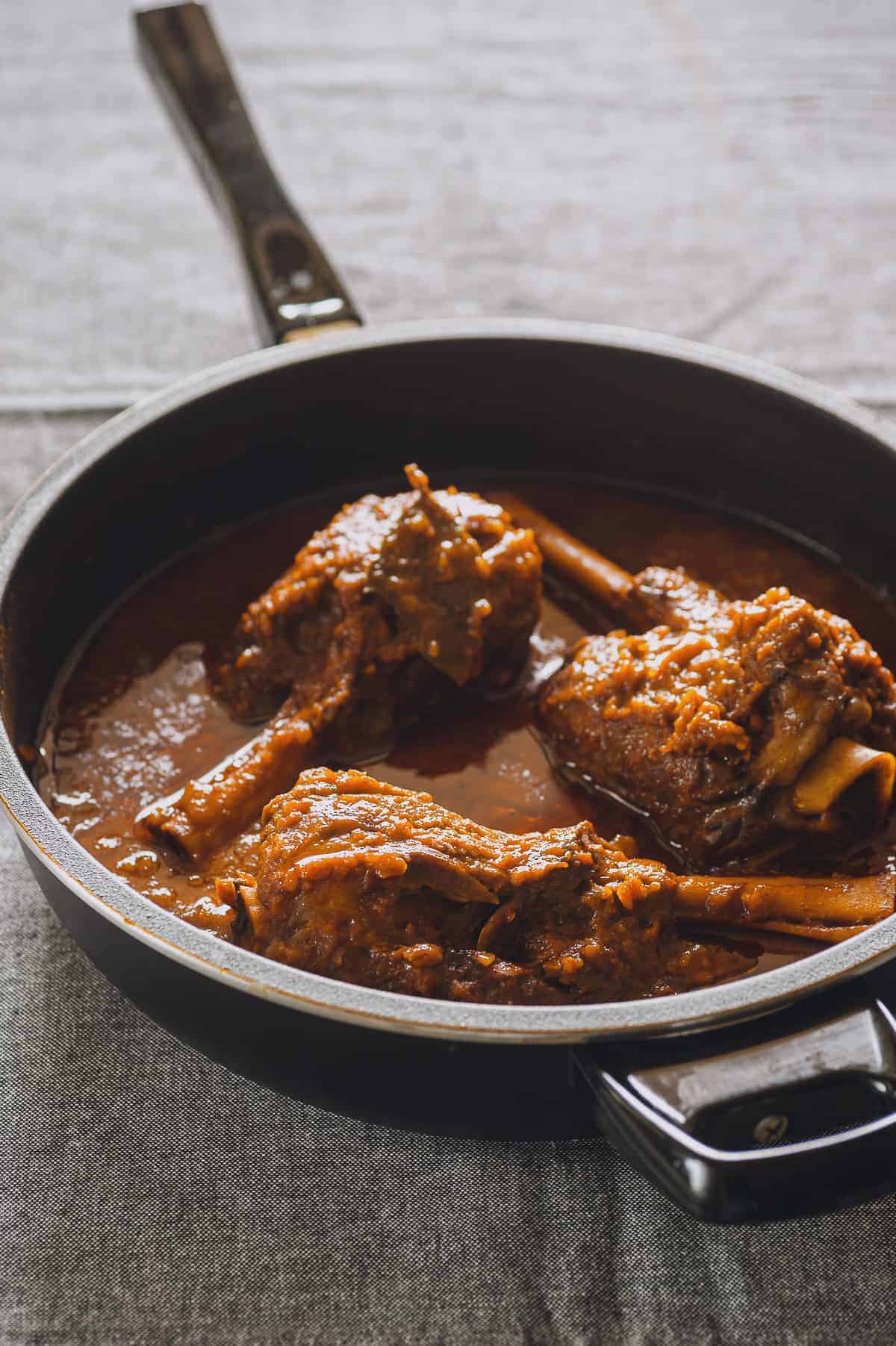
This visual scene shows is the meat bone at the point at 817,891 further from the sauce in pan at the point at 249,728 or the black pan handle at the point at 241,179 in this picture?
the black pan handle at the point at 241,179

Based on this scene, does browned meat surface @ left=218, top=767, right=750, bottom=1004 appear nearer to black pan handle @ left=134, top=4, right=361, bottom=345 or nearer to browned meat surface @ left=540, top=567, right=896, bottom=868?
browned meat surface @ left=540, top=567, right=896, bottom=868

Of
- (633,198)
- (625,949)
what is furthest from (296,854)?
(633,198)

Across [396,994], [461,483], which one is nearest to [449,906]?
[396,994]

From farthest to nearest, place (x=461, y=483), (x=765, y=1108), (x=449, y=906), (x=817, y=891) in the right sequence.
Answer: (x=461, y=483) → (x=817, y=891) → (x=449, y=906) → (x=765, y=1108)

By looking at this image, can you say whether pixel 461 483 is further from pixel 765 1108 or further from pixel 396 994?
pixel 765 1108

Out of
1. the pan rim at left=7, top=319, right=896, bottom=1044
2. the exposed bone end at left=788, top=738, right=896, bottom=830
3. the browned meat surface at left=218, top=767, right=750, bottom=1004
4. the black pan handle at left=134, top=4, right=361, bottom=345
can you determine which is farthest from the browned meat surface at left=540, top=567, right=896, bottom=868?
the black pan handle at left=134, top=4, right=361, bottom=345

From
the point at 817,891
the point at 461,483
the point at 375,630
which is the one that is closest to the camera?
the point at 817,891

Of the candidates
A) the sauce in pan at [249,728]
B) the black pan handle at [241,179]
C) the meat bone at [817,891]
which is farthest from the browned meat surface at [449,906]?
the black pan handle at [241,179]
